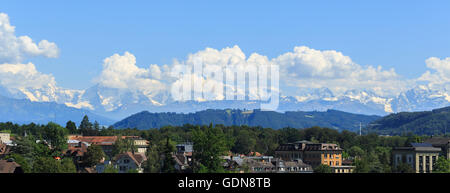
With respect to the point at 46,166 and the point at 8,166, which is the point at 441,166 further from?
the point at 8,166

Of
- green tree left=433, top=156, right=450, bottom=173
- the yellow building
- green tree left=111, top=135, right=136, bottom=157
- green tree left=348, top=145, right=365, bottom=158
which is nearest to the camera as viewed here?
green tree left=433, top=156, right=450, bottom=173

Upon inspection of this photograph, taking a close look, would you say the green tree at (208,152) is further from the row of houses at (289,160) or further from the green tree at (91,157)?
the green tree at (91,157)

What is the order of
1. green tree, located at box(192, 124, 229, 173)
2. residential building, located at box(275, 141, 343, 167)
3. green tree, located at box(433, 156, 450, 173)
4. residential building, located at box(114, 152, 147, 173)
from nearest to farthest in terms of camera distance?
green tree, located at box(192, 124, 229, 173)
residential building, located at box(114, 152, 147, 173)
green tree, located at box(433, 156, 450, 173)
residential building, located at box(275, 141, 343, 167)

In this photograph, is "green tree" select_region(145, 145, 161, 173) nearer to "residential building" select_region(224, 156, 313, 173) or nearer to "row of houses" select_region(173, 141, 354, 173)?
"row of houses" select_region(173, 141, 354, 173)

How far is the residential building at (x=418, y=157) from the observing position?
487 ft

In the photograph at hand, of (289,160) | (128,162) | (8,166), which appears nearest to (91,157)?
(128,162)

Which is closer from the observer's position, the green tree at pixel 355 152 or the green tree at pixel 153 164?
the green tree at pixel 153 164

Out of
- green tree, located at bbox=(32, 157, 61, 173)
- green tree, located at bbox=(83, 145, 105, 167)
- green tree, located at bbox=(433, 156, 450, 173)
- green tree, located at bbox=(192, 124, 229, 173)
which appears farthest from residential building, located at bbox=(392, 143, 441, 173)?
green tree, located at bbox=(32, 157, 61, 173)

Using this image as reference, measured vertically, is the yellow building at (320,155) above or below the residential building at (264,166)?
above

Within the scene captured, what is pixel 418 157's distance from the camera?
150m

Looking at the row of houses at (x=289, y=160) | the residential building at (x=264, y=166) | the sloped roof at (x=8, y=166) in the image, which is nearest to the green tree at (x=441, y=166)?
the row of houses at (x=289, y=160)

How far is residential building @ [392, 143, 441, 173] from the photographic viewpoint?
487 ft
